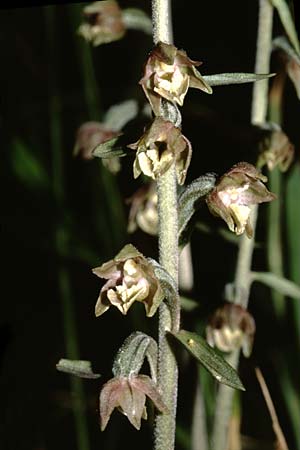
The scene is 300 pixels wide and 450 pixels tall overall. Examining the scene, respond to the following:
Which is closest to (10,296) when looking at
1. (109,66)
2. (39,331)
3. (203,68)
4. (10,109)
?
(39,331)

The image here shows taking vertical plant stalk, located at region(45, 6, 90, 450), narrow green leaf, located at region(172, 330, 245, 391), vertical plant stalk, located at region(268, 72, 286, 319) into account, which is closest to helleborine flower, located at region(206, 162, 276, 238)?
narrow green leaf, located at region(172, 330, 245, 391)

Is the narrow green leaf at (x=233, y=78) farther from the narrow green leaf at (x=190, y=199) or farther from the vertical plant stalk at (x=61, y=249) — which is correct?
the vertical plant stalk at (x=61, y=249)

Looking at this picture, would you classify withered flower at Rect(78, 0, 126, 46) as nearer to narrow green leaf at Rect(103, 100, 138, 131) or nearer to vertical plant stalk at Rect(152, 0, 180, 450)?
narrow green leaf at Rect(103, 100, 138, 131)

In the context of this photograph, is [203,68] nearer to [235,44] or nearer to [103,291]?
[235,44]

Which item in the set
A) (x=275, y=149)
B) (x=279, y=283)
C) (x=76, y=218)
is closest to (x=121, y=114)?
(x=275, y=149)

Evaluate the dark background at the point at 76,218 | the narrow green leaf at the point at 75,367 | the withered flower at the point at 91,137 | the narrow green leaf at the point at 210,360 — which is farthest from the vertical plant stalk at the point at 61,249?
the narrow green leaf at the point at 210,360
